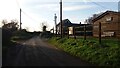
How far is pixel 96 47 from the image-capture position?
56.0 feet

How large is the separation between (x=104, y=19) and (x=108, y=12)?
1.77 m

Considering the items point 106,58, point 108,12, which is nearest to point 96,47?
point 106,58

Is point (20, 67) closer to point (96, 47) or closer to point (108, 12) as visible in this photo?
point (96, 47)

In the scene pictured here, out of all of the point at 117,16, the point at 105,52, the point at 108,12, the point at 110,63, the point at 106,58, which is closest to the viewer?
the point at 110,63

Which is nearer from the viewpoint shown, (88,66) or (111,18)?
(88,66)

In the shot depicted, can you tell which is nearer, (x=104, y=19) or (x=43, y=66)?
(x=43, y=66)

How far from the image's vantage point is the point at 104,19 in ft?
156

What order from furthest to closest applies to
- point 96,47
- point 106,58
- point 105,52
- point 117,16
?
point 117,16
point 96,47
point 105,52
point 106,58

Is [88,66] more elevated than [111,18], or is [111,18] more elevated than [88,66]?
[111,18]

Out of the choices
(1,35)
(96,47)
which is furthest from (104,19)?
(96,47)

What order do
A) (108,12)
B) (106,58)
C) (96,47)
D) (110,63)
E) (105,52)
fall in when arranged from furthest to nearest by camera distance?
(108,12), (96,47), (105,52), (106,58), (110,63)

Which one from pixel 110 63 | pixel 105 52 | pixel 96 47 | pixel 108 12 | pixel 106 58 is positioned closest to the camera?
pixel 110 63

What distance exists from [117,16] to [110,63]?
103ft

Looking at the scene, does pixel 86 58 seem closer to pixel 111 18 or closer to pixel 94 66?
pixel 94 66
